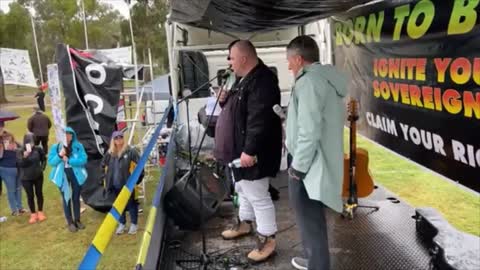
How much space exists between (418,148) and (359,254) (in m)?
0.92

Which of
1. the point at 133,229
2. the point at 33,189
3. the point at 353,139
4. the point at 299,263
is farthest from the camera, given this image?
the point at 33,189

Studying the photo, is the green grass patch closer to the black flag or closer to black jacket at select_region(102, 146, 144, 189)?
black jacket at select_region(102, 146, 144, 189)

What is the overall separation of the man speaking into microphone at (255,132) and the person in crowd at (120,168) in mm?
2920

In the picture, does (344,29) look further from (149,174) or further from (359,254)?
(149,174)

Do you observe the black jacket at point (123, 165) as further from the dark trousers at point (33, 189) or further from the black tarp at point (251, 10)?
the black tarp at point (251, 10)

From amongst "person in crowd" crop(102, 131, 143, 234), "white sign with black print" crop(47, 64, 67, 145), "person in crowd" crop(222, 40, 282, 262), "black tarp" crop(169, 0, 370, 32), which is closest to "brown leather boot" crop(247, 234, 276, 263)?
"person in crowd" crop(222, 40, 282, 262)

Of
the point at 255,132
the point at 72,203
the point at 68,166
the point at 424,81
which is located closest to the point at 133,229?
the point at 72,203

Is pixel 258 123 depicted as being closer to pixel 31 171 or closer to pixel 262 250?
pixel 262 250

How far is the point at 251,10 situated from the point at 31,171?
4669 mm

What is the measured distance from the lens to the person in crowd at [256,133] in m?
3.01

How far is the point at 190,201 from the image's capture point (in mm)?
3709

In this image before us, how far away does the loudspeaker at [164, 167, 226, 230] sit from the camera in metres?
3.69

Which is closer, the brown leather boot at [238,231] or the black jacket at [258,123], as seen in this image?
the black jacket at [258,123]

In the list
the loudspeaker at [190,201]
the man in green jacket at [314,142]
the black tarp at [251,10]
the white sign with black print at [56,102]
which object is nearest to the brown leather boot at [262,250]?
the man in green jacket at [314,142]
